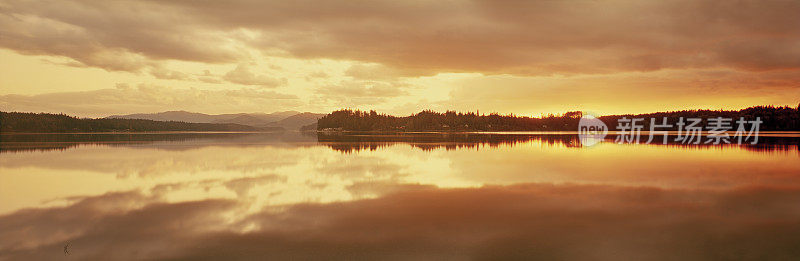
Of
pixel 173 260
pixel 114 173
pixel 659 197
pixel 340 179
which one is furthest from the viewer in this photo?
pixel 114 173

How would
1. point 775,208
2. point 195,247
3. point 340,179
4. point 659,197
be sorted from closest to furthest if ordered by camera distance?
1. point 195,247
2. point 775,208
3. point 659,197
4. point 340,179

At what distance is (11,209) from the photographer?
62.3ft

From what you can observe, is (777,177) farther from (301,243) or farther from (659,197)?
(301,243)

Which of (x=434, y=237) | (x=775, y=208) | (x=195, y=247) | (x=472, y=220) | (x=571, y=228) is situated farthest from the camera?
(x=775, y=208)

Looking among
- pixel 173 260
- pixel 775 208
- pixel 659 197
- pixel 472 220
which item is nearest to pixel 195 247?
pixel 173 260

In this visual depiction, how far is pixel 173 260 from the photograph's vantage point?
38.6ft

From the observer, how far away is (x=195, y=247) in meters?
12.9

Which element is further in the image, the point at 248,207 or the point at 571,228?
the point at 248,207

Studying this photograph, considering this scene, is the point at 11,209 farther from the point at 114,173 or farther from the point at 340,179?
the point at 340,179

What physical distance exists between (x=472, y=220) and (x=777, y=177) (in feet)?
83.0

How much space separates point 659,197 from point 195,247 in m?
20.3

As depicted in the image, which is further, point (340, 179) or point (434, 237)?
point (340, 179)

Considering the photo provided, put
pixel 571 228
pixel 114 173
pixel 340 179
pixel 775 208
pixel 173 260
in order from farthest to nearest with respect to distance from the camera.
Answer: pixel 114 173 < pixel 340 179 < pixel 775 208 < pixel 571 228 < pixel 173 260

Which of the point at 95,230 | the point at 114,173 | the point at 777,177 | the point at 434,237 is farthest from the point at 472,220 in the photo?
the point at 114,173
